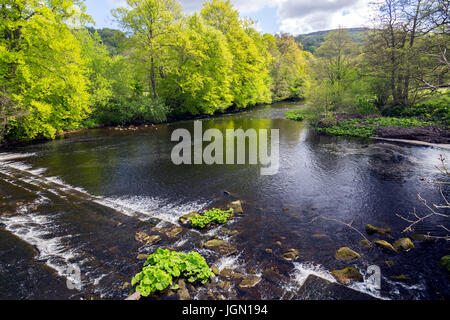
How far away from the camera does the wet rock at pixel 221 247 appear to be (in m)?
5.90

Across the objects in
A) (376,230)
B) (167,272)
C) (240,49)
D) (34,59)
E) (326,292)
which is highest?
(240,49)

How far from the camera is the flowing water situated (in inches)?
198

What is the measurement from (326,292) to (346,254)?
1.50 meters

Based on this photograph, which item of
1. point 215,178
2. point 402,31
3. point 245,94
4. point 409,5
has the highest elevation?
point 409,5

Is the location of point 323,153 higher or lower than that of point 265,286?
higher

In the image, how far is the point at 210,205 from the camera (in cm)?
854

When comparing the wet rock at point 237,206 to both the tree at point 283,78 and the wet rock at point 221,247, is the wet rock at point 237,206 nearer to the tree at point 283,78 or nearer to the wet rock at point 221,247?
the wet rock at point 221,247

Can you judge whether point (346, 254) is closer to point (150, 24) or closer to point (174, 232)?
point (174, 232)

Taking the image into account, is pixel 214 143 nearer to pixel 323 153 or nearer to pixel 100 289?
pixel 323 153

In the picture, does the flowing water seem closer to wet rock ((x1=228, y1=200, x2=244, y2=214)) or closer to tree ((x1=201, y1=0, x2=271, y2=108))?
wet rock ((x1=228, y1=200, x2=244, y2=214))

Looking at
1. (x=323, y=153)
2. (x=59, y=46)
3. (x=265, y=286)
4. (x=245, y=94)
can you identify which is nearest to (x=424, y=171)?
(x=323, y=153)

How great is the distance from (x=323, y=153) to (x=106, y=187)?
1243 cm

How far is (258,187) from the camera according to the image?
1008 cm

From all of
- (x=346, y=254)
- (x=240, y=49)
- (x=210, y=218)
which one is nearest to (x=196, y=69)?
(x=240, y=49)
